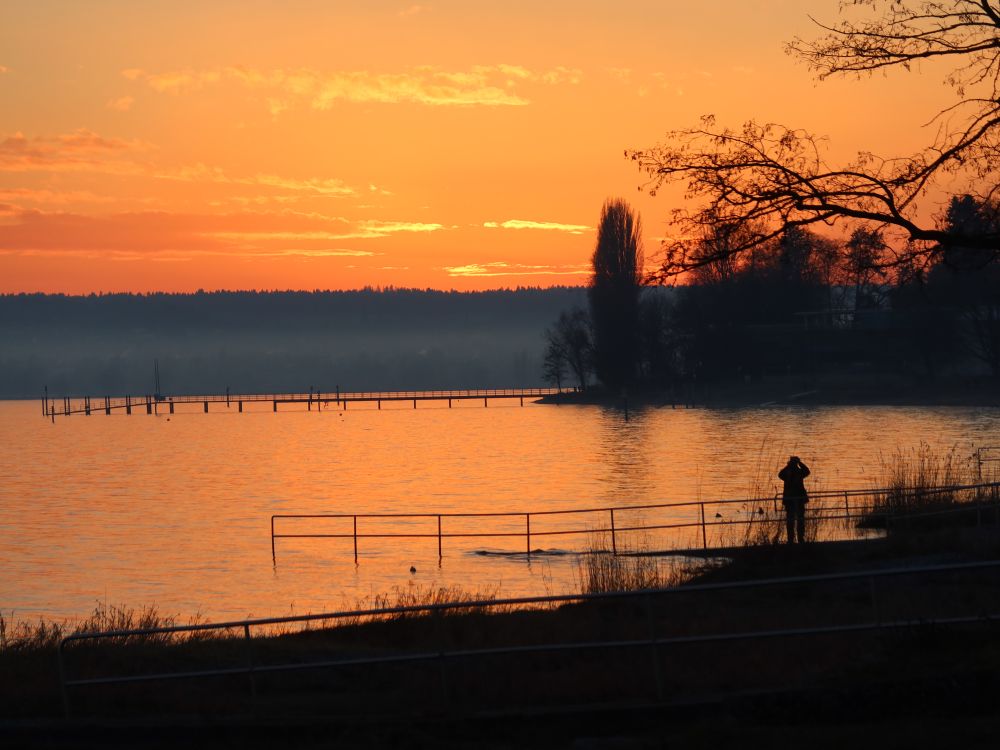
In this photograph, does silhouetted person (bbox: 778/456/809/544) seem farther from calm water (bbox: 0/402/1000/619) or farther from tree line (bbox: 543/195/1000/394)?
tree line (bbox: 543/195/1000/394)

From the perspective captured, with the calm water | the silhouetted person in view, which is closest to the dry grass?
the calm water

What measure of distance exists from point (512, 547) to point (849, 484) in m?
23.6

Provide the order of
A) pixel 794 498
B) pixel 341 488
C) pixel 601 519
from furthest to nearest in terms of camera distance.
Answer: pixel 341 488, pixel 601 519, pixel 794 498

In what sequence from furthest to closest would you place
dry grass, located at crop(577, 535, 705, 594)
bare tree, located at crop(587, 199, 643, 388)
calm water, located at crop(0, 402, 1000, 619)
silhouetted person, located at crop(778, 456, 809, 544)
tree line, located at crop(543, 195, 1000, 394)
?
bare tree, located at crop(587, 199, 643, 388), tree line, located at crop(543, 195, 1000, 394), calm water, located at crop(0, 402, 1000, 619), silhouetted person, located at crop(778, 456, 809, 544), dry grass, located at crop(577, 535, 705, 594)

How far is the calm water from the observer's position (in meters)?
38.7

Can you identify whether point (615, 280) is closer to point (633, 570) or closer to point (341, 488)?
point (341, 488)

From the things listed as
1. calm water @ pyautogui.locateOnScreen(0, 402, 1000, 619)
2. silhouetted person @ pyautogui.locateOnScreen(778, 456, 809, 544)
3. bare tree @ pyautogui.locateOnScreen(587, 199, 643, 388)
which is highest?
bare tree @ pyautogui.locateOnScreen(587, 199, 643, 388)

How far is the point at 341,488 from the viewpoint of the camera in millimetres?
84375

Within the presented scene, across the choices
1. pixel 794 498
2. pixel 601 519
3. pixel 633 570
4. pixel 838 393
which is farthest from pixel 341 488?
pixel 838 393

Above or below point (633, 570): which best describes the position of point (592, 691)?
above

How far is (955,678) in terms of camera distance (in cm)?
1128

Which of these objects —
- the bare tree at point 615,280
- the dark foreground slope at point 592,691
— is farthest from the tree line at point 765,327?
the dark foreground slope at point 592,691

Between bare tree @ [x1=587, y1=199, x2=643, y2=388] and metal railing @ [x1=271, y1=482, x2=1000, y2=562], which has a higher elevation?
bare tree @ [x1=587, y1=199, x2=643, y2=388]

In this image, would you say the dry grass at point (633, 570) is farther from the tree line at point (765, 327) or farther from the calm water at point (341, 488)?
the tree line at point (765, 327)
